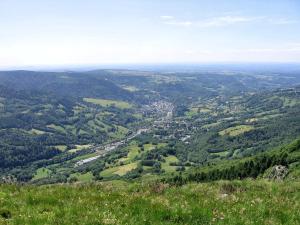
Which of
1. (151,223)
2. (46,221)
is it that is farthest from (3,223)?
(151,223)

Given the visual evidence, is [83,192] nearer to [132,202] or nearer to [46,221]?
[132,202]

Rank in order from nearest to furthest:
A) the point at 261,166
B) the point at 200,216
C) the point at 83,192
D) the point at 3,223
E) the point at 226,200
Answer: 1. the point at 3,223
2. the point at 200,216
3. the point at 226,200
4. the point at 83,192
5. the point at 261,166

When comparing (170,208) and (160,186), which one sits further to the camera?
(160,186)

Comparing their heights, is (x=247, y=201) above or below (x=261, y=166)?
above

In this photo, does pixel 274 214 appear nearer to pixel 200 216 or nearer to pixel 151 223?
pixel 200 216

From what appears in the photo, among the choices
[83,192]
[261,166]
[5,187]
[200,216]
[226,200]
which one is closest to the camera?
[200,216]

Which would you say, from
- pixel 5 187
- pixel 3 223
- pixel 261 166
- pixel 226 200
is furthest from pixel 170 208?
pixel 261 166
